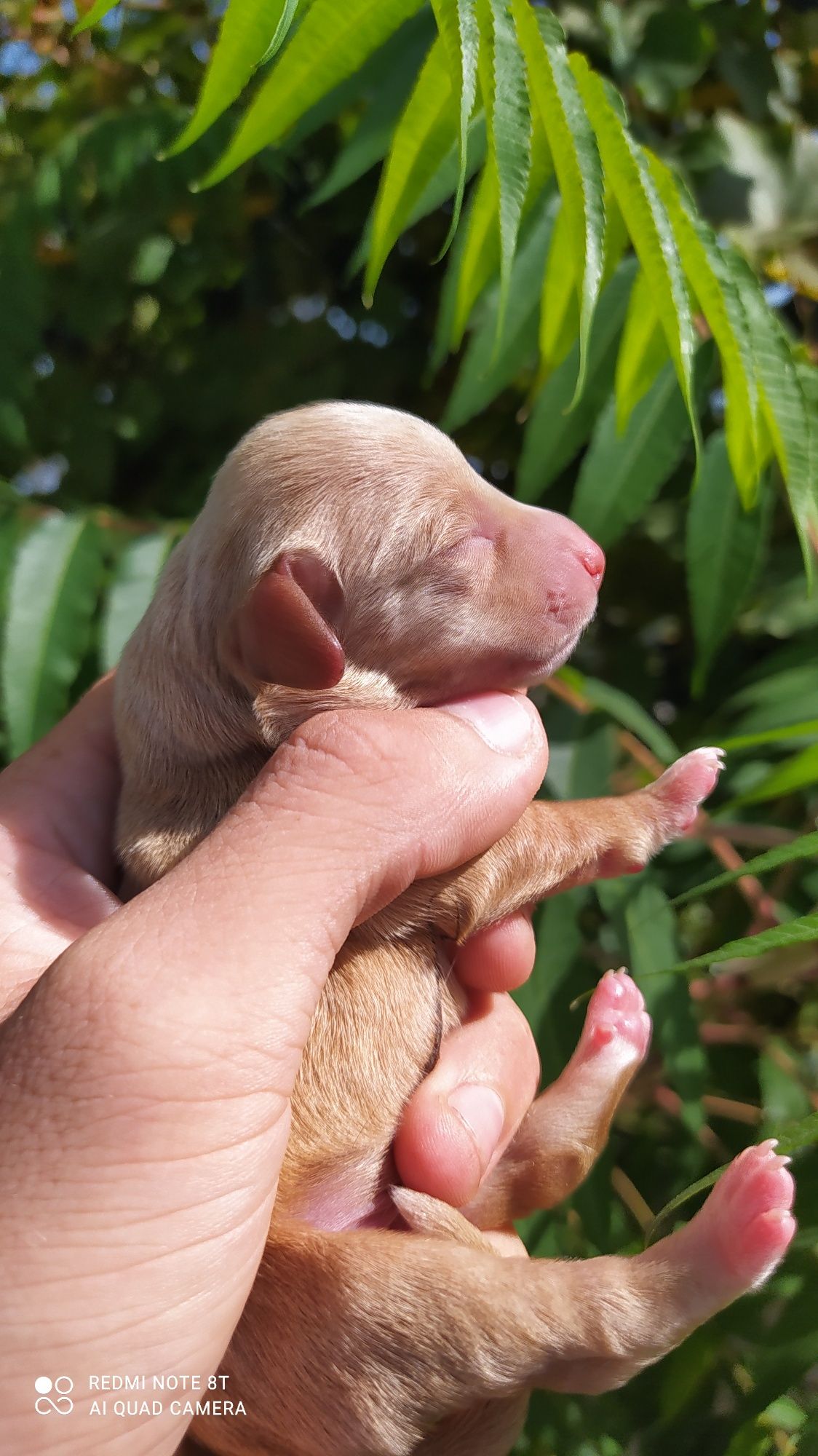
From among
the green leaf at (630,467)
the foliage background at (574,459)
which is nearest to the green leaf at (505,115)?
the foliage background at (574,459)

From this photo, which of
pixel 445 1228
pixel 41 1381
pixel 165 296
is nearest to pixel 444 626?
pixel 445 1228

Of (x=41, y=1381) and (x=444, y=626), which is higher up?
(x=444, y=626)

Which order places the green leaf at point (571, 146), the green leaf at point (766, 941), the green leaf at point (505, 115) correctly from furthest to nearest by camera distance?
the green leaf at point (571, 146) < the green leaf at point (505, 115) < the green leaf at point (766, 941)

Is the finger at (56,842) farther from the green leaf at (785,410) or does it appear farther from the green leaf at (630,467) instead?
the green leaf at (785,410)

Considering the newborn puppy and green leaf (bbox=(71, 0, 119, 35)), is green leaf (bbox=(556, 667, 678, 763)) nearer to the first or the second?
the newborn puppy

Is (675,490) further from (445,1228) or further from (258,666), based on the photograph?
(445,1228)

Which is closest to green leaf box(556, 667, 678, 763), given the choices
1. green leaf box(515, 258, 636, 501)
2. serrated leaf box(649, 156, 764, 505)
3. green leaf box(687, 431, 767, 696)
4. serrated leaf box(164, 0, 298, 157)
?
green leaf box(687, 431, 767, 696)

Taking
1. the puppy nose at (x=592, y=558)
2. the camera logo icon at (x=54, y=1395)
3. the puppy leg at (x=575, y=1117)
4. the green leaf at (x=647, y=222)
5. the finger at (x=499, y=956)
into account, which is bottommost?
the puppy leg at (x=575, y=1117)
